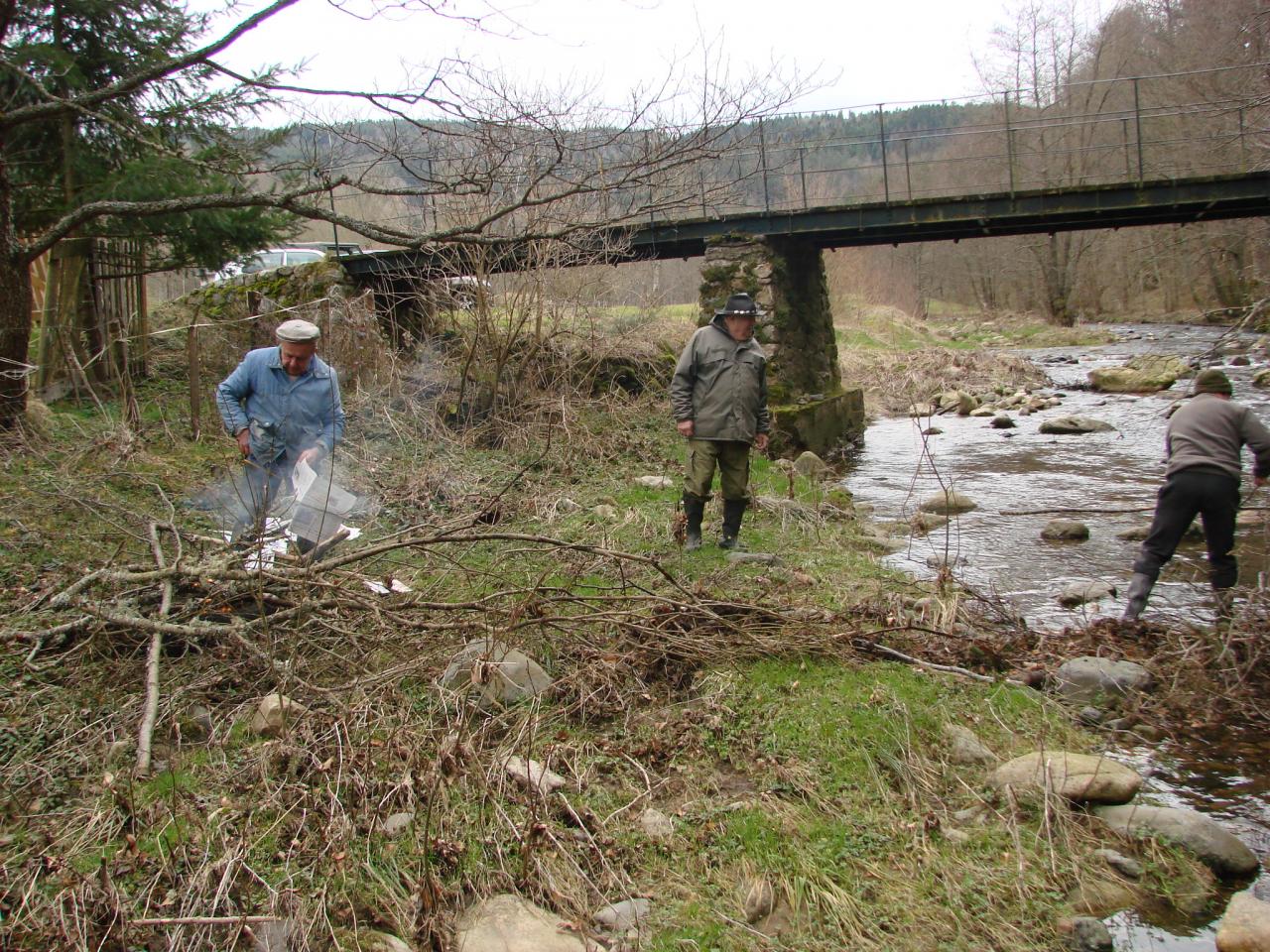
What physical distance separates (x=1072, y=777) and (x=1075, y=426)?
45.8ft

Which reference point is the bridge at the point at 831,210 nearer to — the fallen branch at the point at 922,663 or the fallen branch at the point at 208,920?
the fallen branch at the point at 922,663

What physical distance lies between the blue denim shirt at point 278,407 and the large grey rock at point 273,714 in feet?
8.19

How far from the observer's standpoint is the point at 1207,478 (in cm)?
657

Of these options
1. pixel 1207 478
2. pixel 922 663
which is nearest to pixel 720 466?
pixel 922 663

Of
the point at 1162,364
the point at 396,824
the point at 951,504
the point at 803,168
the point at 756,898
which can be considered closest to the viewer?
the point at 756,898

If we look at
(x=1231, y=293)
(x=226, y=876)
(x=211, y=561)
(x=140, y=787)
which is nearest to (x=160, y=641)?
(x=211, y=561)

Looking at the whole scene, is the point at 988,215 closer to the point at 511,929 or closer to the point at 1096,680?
the point at 1096,680

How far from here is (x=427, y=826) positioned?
3553 millimetres

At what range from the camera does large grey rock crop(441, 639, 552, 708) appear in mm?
4684

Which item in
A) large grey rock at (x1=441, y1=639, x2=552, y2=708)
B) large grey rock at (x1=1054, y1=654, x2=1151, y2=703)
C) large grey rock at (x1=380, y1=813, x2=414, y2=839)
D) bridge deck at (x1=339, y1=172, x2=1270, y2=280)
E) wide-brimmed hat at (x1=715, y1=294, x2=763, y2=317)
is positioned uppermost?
bridge deck at (x1=339, y1=172, x2=1270, y2=280)

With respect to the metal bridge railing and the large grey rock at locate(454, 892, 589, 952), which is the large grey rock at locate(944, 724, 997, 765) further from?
the metal bridge railing

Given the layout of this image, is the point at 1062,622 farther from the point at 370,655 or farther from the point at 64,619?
the point at 64,619

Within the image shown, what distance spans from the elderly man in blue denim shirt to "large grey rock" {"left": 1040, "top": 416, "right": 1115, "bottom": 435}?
1382cm

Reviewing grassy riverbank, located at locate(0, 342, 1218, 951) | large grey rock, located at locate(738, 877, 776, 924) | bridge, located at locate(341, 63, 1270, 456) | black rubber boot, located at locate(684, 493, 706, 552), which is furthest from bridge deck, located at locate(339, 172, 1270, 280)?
large grey rock, located at locate(738, 877, 776, 924)
